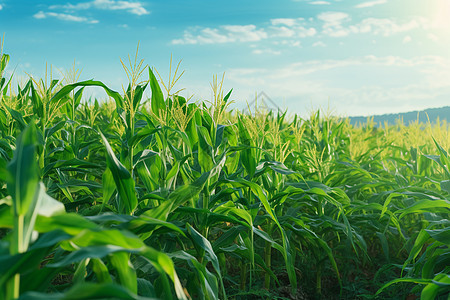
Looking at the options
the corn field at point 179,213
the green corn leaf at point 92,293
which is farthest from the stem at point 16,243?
the green corn leaf at point 92,293

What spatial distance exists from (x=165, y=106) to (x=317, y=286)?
1.81m

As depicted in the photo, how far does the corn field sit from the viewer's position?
1.02 metres

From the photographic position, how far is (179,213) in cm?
216

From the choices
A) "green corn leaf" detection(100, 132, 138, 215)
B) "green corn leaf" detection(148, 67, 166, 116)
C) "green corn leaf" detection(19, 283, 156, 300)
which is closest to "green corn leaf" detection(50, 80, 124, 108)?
"green corn leaf" detection(148, 67, 166, 116)

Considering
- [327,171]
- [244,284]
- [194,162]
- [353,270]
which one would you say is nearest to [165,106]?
[194,162]

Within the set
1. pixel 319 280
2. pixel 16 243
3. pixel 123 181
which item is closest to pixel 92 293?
pixel 16 243

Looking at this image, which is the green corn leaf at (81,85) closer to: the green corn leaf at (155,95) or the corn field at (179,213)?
the corn field at (179,213)

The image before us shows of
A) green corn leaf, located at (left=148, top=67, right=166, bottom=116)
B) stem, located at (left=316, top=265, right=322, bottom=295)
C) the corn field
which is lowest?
stem, located at (left=316, top=265, right=322, bottom=295)

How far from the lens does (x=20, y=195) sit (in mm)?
956

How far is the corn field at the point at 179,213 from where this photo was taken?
102 cm

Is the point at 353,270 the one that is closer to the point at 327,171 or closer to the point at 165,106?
the point at 327,171

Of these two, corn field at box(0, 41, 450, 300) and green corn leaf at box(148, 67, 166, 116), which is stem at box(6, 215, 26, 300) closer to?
corn field at box(0, 41, 450, 300)

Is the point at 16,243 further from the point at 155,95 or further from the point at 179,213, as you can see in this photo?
the point at 155,95

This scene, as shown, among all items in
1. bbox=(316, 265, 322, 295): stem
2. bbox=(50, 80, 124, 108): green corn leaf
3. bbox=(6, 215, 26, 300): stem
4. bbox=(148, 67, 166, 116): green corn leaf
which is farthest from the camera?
bbox=(316, 265, 322, 295): stem
